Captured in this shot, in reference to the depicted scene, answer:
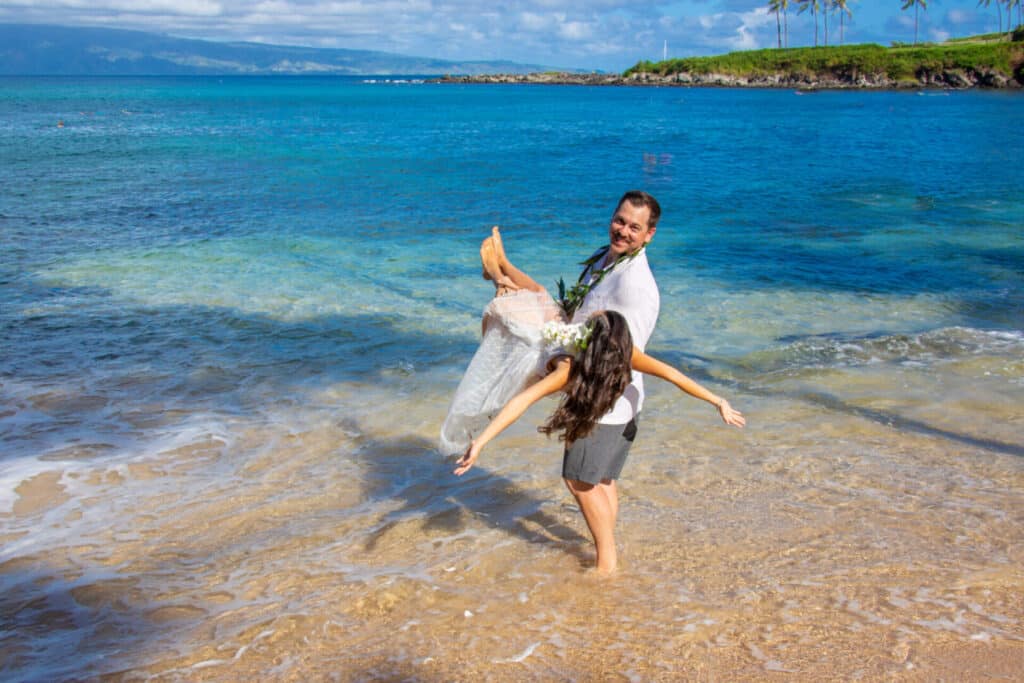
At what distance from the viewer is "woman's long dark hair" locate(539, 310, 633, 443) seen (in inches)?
155

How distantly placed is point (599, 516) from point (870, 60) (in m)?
125

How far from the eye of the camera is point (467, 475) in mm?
6539

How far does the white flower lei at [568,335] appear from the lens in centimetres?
399

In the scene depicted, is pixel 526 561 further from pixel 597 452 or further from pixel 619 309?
pixel 619 309

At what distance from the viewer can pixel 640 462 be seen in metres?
6.62

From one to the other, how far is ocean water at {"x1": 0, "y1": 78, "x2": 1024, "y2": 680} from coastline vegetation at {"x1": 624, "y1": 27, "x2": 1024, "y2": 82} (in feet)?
318

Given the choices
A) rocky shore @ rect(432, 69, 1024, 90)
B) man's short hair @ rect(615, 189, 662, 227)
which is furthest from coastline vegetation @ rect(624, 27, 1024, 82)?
man's short hair @ rect(615, 189, 662, 227)

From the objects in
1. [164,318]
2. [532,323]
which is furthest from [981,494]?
[164,318]

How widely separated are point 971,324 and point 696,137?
38.5m

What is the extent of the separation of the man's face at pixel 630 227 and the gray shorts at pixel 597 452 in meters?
0.93

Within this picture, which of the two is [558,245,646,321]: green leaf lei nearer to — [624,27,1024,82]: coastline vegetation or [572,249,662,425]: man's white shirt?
[572,249,662,425]: man's white shirt

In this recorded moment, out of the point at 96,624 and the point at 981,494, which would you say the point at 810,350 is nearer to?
the point at 981,494

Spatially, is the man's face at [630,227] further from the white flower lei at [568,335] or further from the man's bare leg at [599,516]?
the man's bare leg at [599,516]

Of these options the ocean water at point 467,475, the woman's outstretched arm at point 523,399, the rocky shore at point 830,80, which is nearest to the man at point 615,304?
the woman's outstretched arm at point 523,399
